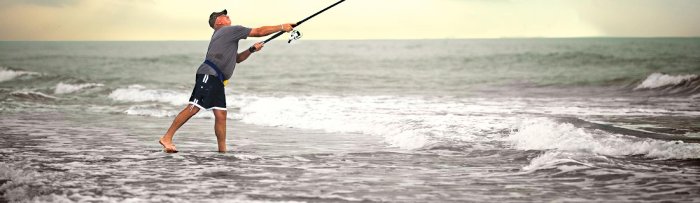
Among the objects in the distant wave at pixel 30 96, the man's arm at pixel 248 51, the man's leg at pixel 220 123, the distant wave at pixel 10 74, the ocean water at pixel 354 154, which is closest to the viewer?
the ocean water at pixel 354 154

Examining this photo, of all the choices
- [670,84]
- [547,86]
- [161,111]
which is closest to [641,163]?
[161,111]

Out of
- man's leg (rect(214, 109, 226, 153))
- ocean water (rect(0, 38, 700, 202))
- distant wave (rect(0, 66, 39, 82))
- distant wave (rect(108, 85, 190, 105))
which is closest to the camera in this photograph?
ocean water (rect(0, 38, 700, 202))

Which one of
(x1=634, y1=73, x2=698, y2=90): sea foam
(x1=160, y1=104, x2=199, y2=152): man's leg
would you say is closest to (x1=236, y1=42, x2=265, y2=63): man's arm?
(x1=160, y1=104, x2=199, y2=152): man's leg

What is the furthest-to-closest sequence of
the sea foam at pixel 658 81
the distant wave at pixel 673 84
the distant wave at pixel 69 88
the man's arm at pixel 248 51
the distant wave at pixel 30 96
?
the sea foam at pixel 658 81 < the distant wave at pixel 69 88 < the distant wave at pixel 673 84 < the distant wave at pixel 30 96 < the man's arm at pixel 248 51

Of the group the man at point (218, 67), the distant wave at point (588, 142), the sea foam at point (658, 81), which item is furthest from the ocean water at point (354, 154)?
the sea foam at point (658, 81)

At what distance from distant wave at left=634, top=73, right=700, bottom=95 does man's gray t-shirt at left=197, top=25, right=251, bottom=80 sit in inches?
664

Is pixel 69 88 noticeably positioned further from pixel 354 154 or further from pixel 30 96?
pixel 354 154

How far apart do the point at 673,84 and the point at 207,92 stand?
19307mm

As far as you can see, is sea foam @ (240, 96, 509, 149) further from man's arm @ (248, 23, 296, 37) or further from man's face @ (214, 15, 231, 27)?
man's face @ (214, 15, 231, 27)

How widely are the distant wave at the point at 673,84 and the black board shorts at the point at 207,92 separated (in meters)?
16.9

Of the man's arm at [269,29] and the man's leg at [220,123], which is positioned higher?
the man's arm at [269,29]

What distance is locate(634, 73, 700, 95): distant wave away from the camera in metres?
21.7

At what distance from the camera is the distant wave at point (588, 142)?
23.8 feet

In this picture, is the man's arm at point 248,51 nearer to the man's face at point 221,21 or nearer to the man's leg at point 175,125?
the man's face at point 221,21
